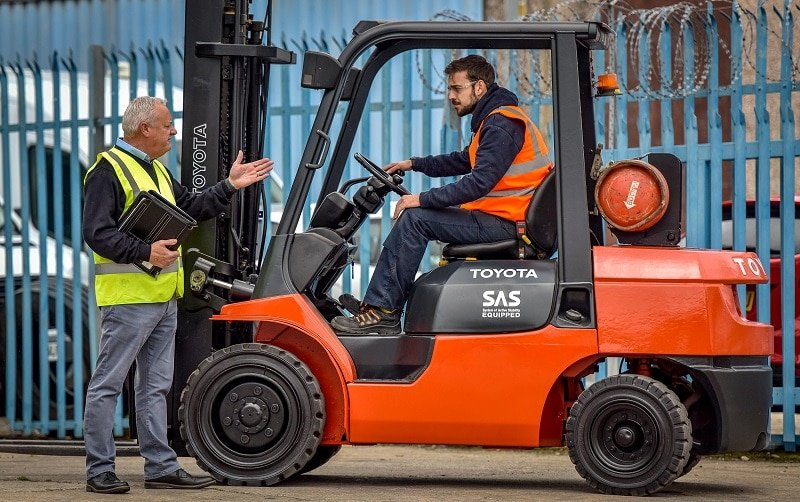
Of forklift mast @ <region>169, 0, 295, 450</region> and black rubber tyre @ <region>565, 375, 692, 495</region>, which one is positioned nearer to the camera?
black rubber tyre @ <region>565, 375, 692, 495</region>

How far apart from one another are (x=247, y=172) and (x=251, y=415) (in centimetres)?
115

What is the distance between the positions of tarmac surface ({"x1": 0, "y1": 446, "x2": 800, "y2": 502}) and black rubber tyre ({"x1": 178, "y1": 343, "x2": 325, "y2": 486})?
13 cm

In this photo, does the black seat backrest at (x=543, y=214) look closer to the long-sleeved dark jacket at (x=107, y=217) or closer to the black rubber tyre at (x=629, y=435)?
the black rubber tyre at (x=629, y=435)

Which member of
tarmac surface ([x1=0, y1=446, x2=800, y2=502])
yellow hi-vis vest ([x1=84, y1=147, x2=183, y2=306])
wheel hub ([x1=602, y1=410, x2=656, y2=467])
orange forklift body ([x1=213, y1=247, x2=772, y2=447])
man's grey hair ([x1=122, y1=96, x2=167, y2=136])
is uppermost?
man's grey hair ([x1=122, y1=96, x2=167, y2=136])

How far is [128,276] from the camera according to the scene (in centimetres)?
678

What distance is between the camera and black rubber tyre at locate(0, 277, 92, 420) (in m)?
10.9

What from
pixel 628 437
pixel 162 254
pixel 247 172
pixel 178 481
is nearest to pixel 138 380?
pixel 178 481

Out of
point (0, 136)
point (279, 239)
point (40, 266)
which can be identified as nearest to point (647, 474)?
A: point (279, 239)

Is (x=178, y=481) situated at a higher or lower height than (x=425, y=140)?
lower

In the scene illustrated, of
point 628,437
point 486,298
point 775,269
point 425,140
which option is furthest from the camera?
point 425,140

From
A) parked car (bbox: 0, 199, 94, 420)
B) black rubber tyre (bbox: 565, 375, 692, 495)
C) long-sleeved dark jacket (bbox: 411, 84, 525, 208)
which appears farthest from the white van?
black rubber tyre (bbox: 565, 375, 692, 495)

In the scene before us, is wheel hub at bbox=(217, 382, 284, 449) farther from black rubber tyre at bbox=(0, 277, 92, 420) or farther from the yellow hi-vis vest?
black rubber tyre at bbox=(0, 277, 92, 420)

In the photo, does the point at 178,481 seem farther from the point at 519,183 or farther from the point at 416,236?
the point at 519,183

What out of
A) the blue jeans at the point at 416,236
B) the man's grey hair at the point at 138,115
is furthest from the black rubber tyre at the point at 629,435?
the man's grey hair at the point at 138,115
